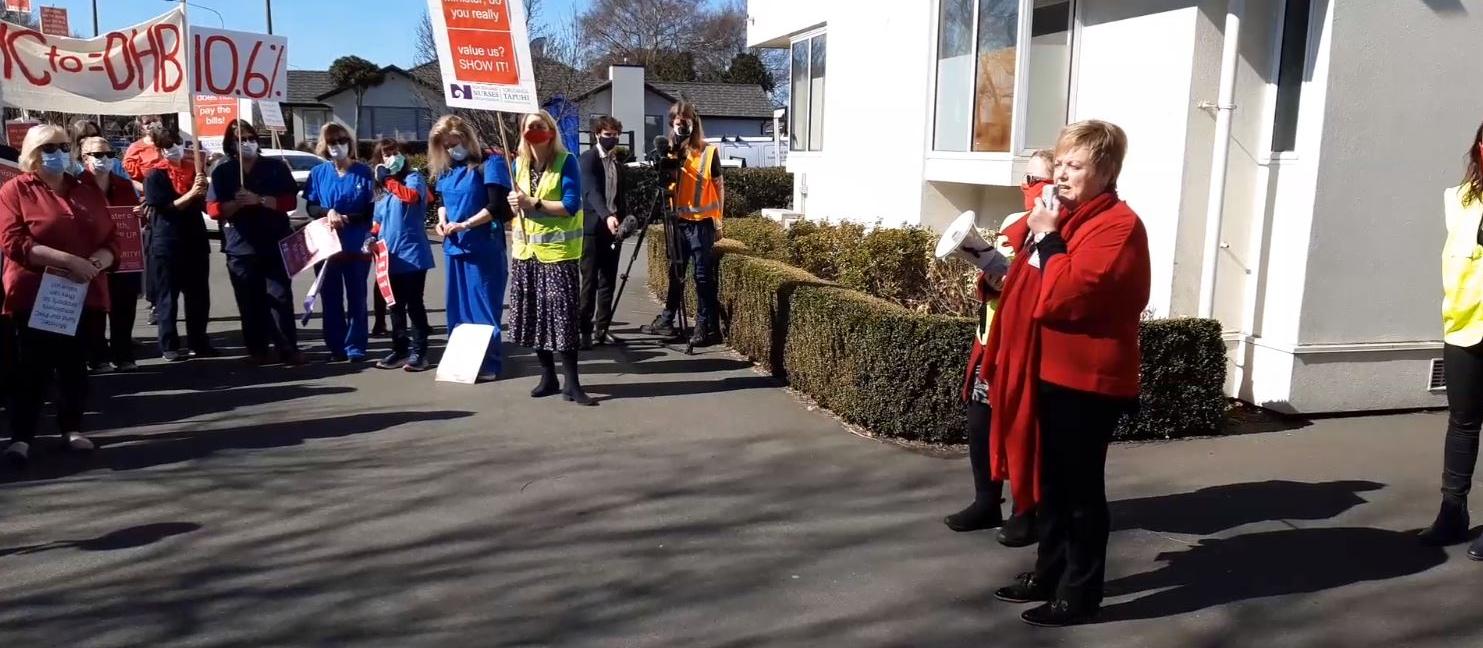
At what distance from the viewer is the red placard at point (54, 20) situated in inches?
736

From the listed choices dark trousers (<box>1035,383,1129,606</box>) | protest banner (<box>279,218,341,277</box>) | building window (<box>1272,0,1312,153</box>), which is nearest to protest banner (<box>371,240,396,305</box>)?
protest banner (<box>279,218,341,277</box>)

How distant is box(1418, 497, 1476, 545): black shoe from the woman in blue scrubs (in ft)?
18.1

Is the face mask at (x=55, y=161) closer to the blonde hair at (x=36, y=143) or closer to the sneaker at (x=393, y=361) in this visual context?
the blonde hair at (x=36, y=143)

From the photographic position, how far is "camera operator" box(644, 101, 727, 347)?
8844mm

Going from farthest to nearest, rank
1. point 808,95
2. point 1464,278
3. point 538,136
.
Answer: point 808,95 → point 538,136 → point 1464,278

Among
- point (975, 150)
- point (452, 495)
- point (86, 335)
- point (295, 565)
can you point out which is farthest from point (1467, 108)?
point (86, 335)

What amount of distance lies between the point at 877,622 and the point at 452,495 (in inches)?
92.2

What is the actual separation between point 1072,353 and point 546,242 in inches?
163

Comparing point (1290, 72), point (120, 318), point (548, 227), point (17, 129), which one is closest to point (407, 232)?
point (548, 227)

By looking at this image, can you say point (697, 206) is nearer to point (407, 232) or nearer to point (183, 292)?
point (407, 232)

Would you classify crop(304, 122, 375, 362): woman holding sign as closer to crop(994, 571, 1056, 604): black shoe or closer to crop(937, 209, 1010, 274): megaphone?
crop(937, 209, 1010, 274): megaphone

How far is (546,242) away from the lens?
→ 23.1 feet

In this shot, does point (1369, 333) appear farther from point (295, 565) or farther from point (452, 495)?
point (295, 565)

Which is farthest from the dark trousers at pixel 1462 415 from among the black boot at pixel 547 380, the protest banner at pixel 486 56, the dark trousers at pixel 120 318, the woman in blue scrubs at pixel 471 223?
the dark trousers at pixel 120 318
